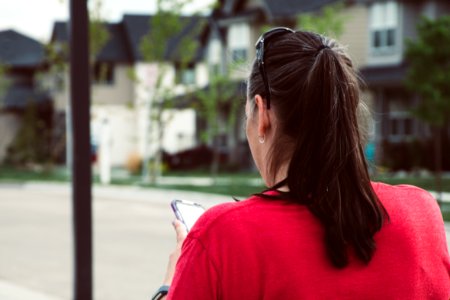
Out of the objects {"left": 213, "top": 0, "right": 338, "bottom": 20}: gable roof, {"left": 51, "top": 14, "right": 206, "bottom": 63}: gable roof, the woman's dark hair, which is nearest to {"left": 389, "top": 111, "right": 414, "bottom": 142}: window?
{"left": 213, "top": 0, "right": 338, "bottom": 20}: gable roof

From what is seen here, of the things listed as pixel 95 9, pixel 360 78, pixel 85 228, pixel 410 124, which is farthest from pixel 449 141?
pixel 360 78

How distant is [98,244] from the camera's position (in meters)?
12.7

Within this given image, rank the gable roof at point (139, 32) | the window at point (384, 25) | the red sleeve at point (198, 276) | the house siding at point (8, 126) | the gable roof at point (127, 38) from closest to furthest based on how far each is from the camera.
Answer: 1. the red sleeve at point (198, 276)
2. the window at point (384, 25)
3. the gable roof at point (139, 32)
4. the gable roof at point (127, 38)
5. the house siding at point (8, 126)

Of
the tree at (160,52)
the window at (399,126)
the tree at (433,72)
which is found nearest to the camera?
the tree at (433,72)

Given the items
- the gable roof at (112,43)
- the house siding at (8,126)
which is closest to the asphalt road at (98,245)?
the gable roof at (112,43)

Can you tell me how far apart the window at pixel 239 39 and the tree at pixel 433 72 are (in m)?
19.7

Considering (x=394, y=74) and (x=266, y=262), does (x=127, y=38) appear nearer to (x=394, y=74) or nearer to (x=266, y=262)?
(x=394, y=74)

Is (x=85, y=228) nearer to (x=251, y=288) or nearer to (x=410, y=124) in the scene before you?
(x=251, y=288)

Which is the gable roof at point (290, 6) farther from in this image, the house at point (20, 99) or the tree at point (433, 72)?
the house at point (20, 99)

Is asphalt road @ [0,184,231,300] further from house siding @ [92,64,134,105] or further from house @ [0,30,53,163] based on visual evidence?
house @ [0,30,53,163]

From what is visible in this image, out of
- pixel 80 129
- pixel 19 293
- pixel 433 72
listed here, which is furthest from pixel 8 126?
pixel 80 129

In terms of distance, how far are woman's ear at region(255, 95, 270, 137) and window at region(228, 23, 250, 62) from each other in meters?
35.2

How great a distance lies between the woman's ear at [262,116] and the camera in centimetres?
185

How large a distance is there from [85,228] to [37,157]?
138ft
